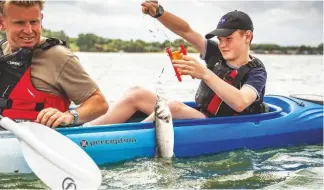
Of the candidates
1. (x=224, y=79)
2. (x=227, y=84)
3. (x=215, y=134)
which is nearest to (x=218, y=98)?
(x=224, y=79)

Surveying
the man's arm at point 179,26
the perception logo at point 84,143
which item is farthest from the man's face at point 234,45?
the perception logo at point 84,143

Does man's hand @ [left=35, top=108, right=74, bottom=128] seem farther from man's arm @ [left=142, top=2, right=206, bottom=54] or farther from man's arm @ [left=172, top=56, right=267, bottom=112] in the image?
man's arm @ [left=142, top=2, right=206, bottom=54]

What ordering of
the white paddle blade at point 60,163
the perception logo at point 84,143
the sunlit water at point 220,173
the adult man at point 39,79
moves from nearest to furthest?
the white paddle blade at point 60,163, the adult man at point 39,79, the sunlit water at point 220,173, the perception logo at point 84,143

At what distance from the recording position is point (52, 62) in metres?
3.34

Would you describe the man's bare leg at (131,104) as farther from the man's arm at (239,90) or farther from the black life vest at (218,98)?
the man's arm at (239,90)

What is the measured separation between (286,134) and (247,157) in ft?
1.97

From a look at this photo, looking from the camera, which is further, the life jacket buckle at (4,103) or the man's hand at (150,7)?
the man's hand at (150,7)

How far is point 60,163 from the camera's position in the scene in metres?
2.90

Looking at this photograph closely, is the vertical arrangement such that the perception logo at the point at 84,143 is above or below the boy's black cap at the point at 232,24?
below

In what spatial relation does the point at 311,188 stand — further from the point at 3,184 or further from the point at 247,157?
Result: the point at 3,184

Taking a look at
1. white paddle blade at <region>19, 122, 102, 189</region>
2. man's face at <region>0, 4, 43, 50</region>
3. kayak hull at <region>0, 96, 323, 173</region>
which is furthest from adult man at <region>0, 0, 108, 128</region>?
kayak hull at <region>0, 96, 323, 173</region>

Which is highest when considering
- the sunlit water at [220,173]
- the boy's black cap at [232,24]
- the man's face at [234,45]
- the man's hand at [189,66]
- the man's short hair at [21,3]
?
the man's short hair at [21,3]

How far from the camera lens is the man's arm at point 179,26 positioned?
4266mm

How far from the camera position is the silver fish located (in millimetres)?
3959
